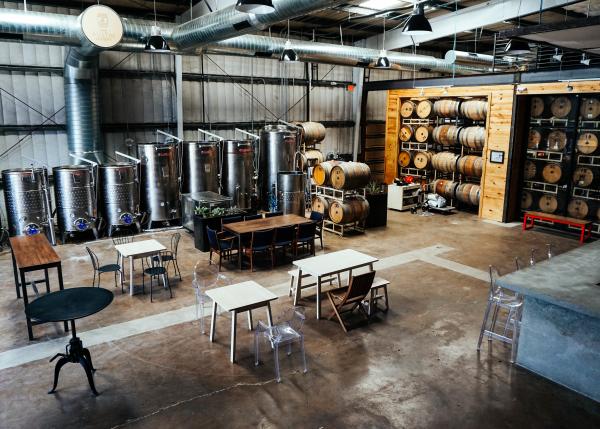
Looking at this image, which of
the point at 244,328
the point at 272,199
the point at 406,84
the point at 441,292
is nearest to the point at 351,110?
the point at 406,84

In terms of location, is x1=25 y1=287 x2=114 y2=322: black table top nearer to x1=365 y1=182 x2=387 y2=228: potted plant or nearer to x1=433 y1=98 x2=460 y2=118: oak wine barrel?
x1=365 y1=182 x2=387 y2=228: potted plant

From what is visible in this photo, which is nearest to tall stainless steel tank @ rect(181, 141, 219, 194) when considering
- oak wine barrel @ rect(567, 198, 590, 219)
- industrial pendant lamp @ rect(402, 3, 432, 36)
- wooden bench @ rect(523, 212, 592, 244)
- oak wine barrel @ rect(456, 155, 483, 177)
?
industrial pendant lamp @ rect(402, 3, 432, 36)

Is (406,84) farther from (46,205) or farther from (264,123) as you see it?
(46,205)

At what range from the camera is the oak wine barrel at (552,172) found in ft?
38.6

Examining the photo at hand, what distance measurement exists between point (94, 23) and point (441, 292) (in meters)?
7.67

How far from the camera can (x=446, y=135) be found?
14047mm

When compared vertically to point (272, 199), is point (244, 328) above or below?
below

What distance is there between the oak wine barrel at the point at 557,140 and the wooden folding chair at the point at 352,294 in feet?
27.0

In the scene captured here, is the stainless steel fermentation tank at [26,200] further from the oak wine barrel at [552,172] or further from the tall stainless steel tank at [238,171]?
the oak wine barrel at [552,172]

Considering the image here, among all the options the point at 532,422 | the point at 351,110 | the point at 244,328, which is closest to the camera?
the point at 532,422

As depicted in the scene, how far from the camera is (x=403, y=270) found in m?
8.70

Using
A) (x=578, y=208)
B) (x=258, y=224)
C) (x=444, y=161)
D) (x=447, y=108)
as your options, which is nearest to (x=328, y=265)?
(x=258, y=224)

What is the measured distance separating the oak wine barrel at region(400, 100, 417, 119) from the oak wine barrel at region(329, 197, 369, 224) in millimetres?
5364

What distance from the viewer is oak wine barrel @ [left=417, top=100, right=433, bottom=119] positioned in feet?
47.5
